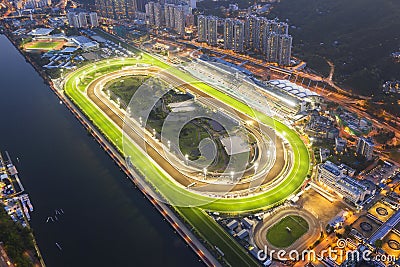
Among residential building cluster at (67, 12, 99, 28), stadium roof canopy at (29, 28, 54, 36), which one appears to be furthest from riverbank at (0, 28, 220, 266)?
residential building cluster at (67, 12, 99, 28)

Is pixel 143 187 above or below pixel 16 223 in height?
above

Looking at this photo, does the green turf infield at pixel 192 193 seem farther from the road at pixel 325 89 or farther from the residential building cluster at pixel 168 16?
the residential building cluster at pixel 168 16

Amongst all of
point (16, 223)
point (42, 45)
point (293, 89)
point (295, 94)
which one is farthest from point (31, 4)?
point (16, 223)

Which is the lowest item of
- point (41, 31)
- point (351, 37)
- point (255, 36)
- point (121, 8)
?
point (41, 31)

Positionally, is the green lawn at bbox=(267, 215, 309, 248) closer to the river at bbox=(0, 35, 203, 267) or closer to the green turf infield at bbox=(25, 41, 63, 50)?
the river at bbox=(0, 35, 203, 267)

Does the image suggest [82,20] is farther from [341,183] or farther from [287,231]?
[287,231]

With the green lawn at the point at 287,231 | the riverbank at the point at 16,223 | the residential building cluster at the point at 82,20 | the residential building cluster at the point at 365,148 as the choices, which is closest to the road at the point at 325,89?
the residential building cluster at the point at 365,148

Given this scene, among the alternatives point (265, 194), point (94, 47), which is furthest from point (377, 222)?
point (94, 47)
